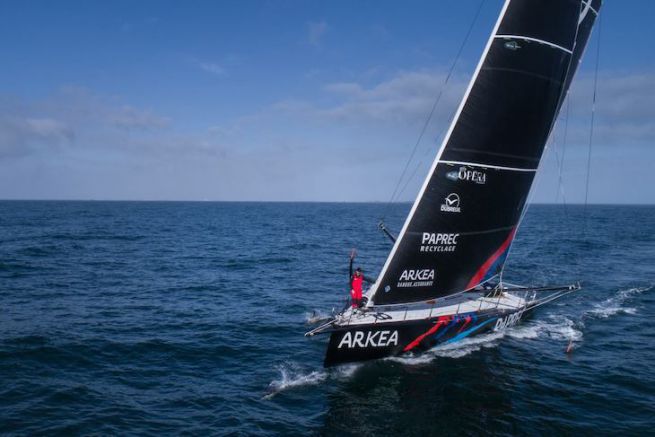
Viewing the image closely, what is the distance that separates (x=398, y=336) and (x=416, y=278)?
2457mm

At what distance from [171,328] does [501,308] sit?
52.2ft

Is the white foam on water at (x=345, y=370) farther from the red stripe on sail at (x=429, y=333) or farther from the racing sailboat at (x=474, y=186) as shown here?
the red stripe on sail at (x=429, y=333)

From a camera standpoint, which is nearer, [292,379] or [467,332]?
[292,379]

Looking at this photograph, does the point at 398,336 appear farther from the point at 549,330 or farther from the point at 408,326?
the point at 549,330

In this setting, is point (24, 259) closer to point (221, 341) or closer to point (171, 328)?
point (171, 328)

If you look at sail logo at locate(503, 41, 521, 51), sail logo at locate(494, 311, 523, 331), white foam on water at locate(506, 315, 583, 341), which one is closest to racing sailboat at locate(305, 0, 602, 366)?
sail logo at locate(503, 41, 521, 51)

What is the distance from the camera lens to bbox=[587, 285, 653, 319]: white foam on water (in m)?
26.7

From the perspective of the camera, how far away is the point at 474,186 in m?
18.6

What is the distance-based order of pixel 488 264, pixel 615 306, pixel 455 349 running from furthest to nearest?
pixel 615 306 → pixel 488 264 → pixel 455 349

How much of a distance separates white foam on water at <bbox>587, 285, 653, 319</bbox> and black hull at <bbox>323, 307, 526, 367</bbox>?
32.5 feet

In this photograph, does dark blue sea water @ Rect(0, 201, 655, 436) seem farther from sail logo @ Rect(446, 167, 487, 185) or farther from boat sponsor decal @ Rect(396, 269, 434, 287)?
sail logo @ Rect(446, 167, 487, 185)

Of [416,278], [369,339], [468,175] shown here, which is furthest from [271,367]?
[468,175]

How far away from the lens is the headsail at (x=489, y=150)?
17.4 meters

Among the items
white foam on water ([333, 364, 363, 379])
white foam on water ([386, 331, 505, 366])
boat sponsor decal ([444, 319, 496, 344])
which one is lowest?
white foam on water ([333, 364, 363, 379])
